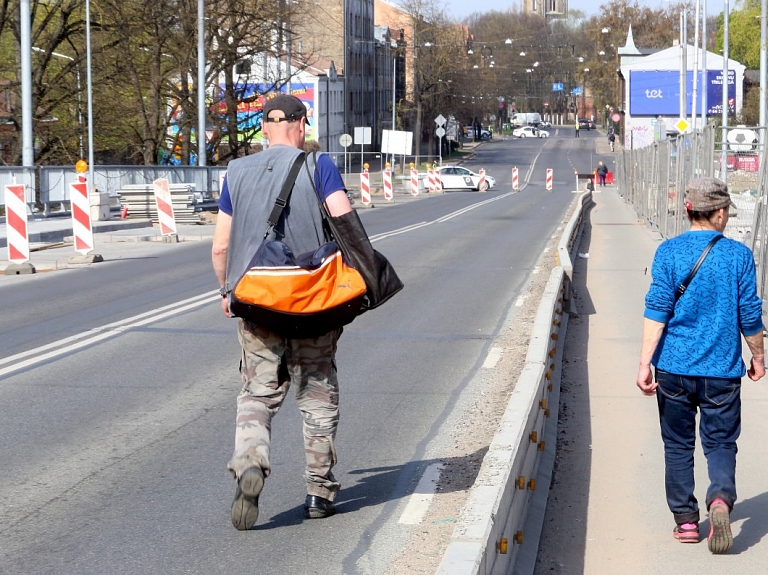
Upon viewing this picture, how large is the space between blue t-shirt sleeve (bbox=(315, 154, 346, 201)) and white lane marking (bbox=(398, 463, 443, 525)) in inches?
60.3

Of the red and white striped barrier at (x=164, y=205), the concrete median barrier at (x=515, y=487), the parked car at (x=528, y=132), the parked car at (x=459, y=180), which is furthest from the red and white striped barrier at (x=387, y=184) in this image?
the parked car at (x=528, y=132)

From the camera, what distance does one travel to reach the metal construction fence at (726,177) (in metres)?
12.8

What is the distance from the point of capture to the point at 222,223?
5125 mm

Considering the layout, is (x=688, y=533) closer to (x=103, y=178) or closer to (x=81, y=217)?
(x=81, y=217)

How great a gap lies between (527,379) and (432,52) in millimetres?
90403

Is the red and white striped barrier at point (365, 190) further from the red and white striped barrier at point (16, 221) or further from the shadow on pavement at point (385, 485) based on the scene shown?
the shadow on pavement at point (385, 485)

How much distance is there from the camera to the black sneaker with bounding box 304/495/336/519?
5.31 metres

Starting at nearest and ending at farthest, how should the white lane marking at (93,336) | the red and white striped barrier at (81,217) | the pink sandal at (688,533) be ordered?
the pink sandal at (688,533)
the white lane marking at (93,336)
the red and white striped barrier at (81,217)

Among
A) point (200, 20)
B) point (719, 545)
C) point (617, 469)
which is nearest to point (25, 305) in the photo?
point (617, 469)

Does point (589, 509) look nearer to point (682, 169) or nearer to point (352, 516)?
point (352, 516)

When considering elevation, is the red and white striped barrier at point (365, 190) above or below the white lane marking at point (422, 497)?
above

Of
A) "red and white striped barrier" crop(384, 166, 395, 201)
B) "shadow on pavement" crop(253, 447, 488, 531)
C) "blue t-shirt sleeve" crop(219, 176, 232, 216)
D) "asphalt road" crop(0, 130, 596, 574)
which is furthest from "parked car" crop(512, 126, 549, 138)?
"blue t-shirt sleeve" crop(219, 176, 232, 216)

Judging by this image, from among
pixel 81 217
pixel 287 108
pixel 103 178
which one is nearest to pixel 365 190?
pixel 103 178

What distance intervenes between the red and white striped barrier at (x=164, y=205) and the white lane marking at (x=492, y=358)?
13530 mm
